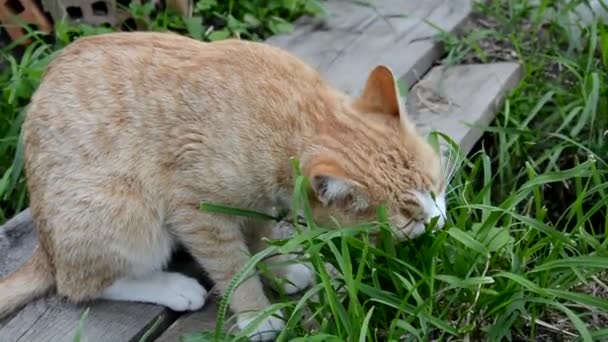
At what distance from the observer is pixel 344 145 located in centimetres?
261

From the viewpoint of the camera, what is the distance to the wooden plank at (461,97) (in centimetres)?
362

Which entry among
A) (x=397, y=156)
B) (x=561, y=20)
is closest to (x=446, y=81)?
(x=561, y=20)

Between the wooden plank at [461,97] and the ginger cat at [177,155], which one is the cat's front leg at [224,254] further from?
the wooden plank at [461,97]

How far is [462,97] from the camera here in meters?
3.85

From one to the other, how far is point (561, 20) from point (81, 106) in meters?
2.22

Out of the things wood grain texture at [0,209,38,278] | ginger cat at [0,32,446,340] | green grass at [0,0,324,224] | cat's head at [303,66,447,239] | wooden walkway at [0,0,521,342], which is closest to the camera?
cat's head at [303,66,447,239]

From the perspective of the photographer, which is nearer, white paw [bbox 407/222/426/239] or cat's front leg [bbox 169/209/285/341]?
white paw [bbox 407/222/426/239]

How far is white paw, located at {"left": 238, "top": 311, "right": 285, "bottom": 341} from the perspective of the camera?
2.67 metres

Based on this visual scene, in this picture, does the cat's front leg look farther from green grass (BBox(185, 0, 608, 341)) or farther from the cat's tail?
the cat's tail

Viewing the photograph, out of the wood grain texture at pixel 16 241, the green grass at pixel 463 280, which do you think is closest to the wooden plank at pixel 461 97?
the green grass at pixel 463 280

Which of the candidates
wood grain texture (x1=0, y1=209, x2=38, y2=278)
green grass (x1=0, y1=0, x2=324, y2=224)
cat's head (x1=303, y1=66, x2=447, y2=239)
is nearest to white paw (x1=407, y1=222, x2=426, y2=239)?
cat's head (x1=303, y1=66, x2=447, y2=239)

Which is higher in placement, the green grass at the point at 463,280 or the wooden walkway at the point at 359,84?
the green grass at the point at 463,280

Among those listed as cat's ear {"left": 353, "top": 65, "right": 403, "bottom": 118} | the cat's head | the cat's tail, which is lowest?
the cat's tail

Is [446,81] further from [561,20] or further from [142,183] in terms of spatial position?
[142,183]
